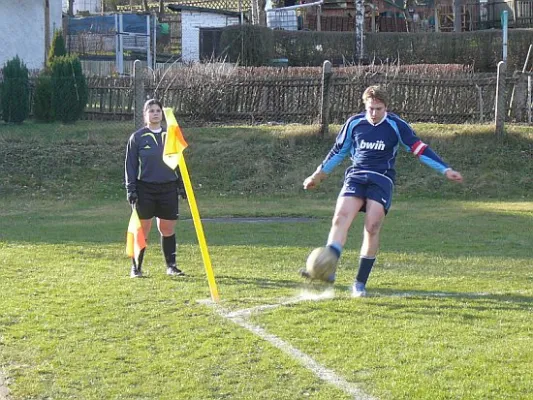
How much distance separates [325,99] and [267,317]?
1509 cm

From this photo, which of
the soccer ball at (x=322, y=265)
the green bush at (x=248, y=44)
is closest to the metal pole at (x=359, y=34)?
the green bush at (x=248, y=44)

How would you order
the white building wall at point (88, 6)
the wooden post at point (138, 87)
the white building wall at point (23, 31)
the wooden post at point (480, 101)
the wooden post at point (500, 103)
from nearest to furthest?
the wooden post at point (500, 103) < the wooden post at point (138, 87) < the wooden post at point (480, 101) < the white building wall at point (23, 31) < the white building wall at point (88, 6)

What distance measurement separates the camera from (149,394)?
5.82 metres

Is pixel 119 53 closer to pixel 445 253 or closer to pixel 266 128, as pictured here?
pixel 266 128

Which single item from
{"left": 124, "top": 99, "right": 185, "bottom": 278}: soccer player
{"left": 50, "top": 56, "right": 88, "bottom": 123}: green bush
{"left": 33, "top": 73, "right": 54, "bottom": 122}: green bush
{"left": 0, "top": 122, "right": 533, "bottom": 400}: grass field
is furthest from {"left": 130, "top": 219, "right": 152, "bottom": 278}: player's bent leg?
{"left": 33, "top": 73, "right": 54, "bottom": 122}: green bush

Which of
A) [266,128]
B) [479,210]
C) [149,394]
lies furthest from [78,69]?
[149,394]

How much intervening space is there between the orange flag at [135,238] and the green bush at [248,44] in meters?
27.1

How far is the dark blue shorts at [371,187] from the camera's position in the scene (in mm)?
8461

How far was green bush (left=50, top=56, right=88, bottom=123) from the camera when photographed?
24.5 meters

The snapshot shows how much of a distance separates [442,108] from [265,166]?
5.15 metres

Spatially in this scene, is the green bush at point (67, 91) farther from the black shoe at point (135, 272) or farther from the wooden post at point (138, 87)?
the black shoe at point (135, 272)

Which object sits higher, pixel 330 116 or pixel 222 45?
pixel 222 45

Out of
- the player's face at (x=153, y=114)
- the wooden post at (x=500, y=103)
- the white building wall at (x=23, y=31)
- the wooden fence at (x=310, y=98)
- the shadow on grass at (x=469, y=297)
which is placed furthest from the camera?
the white building wall at (x=23, y=31)

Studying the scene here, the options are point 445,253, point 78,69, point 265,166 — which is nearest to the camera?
point 445,253
